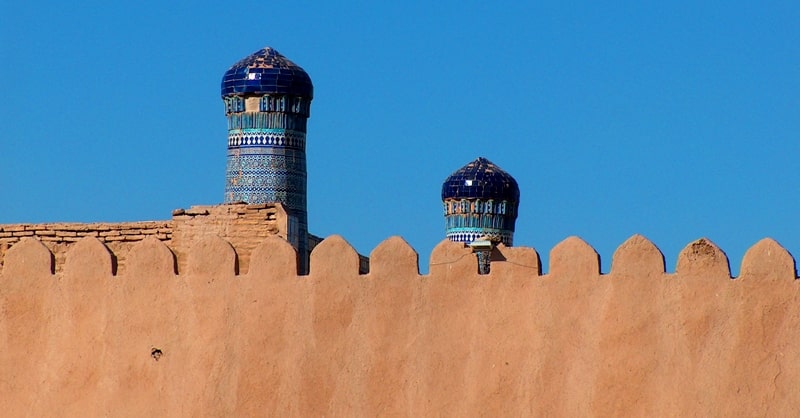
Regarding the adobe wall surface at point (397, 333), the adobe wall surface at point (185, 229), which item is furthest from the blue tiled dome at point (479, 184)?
the adobe wall surface at point (397, 333)

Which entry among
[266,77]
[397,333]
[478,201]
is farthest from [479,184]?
→ [397,333]

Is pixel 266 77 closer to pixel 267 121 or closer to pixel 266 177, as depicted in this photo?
pixel 267 121

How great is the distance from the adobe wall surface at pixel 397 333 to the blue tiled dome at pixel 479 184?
12.4 metres

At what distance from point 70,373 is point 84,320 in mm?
322

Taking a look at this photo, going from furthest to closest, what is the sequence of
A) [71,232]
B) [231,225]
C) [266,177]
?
[266,177] < [231,225] < [71,232]

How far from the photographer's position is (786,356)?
10.0 meters

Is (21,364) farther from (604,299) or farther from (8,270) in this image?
(604,299)

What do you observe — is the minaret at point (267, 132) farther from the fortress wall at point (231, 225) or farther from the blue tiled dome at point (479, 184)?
the fortress wall at point (231, 225)

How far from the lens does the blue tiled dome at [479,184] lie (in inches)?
922

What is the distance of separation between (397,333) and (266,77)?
946 centimetres

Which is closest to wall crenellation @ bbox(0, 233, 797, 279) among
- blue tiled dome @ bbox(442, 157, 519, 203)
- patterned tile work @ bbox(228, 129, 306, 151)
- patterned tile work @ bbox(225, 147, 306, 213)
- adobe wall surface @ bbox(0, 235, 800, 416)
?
adobe wall surface @ bbox(0, 235, 800, 416)

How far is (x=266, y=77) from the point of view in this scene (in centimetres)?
1977

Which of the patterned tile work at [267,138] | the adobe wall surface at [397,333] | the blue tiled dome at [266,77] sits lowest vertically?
the adobe wall surface at [397,333]

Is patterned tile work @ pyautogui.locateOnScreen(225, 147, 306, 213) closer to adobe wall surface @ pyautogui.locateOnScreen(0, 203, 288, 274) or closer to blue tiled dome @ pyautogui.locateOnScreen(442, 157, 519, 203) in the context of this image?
blue tiled dome @ pyautogui.locateOnScreen(442, 157, 519, 203)
